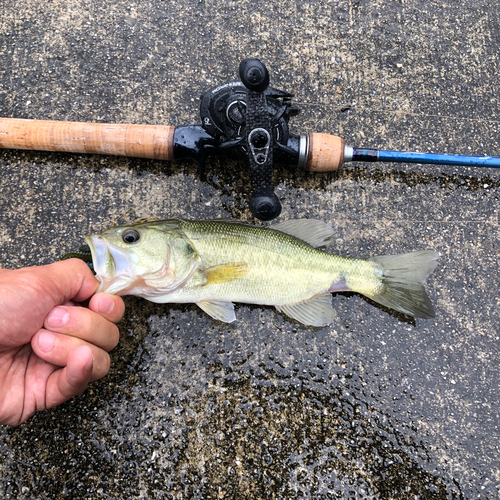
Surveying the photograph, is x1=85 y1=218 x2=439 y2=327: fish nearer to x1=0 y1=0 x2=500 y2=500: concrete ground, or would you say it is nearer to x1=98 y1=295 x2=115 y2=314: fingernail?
x1=98 y1=295 x2=115 y2=314: fingernail

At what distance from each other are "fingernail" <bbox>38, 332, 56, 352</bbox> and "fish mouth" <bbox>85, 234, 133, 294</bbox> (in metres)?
0.36

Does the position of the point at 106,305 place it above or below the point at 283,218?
below

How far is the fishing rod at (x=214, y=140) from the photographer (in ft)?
7.89

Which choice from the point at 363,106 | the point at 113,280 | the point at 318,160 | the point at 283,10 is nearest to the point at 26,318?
the point at 113,280

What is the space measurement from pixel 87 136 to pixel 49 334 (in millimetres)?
1410

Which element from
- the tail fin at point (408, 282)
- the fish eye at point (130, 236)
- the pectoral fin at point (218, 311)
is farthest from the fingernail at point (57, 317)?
the tail fin at point (408, 282)

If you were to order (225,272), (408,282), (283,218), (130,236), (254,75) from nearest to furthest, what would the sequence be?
(254,75) < (130,236) < (225,272) < (408,282) < (283,218)

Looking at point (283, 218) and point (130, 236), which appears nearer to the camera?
point (130, 236)

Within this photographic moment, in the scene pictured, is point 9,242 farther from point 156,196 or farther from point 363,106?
point 363,106

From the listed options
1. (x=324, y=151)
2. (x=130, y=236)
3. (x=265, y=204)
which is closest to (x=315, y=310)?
(x=265, y=204)

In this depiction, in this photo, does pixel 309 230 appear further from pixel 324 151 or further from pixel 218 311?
pixel 218 311

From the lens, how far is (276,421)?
8.45 feet

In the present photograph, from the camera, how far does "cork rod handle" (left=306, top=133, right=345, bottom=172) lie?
2.61m

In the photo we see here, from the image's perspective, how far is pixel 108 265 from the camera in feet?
7.38
